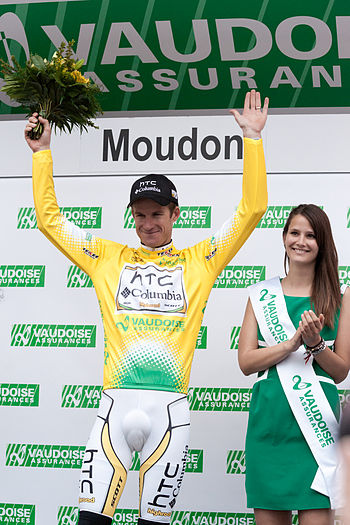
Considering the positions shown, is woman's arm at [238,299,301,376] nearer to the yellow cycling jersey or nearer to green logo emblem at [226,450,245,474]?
the yellow cycling jersey

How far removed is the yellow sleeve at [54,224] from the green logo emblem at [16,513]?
6.40 feet

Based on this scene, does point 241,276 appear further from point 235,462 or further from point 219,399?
point 235,462

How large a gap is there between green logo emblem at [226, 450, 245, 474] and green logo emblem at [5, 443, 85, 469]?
86 cm

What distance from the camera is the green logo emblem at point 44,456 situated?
4.14 meters

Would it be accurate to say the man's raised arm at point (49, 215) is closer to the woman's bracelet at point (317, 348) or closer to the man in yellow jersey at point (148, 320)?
the man in yellow jersey at point (148, 320)

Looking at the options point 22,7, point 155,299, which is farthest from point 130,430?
point 22,7

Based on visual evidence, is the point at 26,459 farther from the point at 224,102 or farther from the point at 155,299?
the point at 224,102

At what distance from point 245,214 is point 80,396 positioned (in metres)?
1.90

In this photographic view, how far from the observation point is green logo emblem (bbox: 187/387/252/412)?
407 cm

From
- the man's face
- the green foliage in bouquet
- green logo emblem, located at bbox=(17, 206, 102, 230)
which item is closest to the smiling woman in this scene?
the man's face

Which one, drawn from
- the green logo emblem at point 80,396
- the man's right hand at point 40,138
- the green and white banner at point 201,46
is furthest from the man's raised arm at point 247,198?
the green logo emblem at point 80,396

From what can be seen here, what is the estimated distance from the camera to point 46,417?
4.21 metres

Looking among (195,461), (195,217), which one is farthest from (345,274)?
(195,461)

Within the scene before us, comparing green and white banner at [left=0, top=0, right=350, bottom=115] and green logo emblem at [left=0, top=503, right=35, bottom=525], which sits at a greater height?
green and white banner at [left=0, top=0, right=350, bottom=115]
